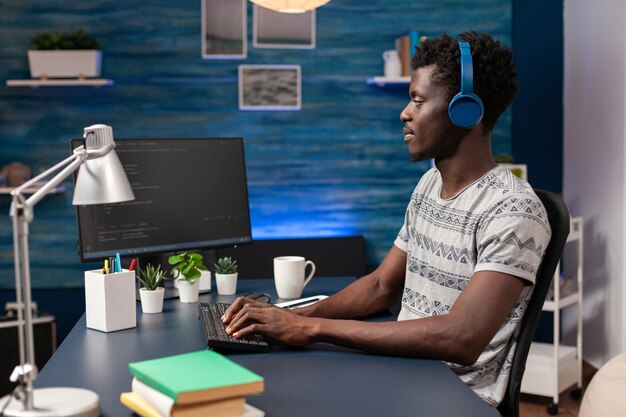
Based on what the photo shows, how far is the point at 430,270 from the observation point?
1873mm

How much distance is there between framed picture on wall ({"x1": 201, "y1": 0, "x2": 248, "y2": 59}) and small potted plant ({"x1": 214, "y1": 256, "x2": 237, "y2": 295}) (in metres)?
1.97

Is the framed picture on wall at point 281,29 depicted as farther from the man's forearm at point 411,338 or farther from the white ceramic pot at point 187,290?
the man's forearm at point 411,338

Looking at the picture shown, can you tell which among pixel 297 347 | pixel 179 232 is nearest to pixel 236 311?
pixel 297 347

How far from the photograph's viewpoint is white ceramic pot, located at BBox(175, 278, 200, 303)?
214 centimetres

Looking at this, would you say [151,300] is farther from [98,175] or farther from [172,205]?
[98,175]

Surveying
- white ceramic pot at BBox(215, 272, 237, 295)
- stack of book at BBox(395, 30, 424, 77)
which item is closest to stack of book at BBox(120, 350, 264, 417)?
white ceramic pot at BBox(215, 272, 237, 295)

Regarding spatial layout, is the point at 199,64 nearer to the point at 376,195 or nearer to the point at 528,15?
the point at 376,195

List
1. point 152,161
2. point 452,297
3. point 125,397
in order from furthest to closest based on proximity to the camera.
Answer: point 152,161
point 452,297
point 125,397

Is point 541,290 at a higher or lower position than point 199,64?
lower

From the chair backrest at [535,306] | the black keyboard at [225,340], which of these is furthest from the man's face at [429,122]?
the black keyboard at [225,340]

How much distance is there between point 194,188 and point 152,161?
16cm

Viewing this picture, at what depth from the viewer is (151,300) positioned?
199cm

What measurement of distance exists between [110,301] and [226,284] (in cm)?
53

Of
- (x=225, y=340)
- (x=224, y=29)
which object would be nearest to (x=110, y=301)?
(x=225, y=340)
